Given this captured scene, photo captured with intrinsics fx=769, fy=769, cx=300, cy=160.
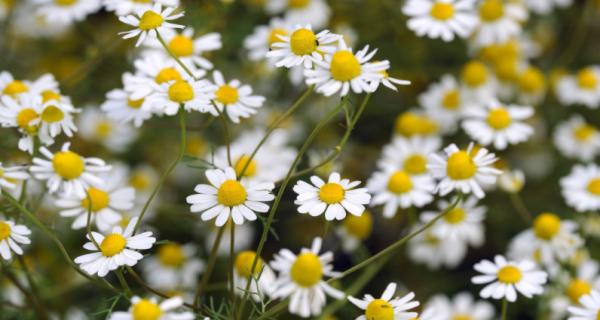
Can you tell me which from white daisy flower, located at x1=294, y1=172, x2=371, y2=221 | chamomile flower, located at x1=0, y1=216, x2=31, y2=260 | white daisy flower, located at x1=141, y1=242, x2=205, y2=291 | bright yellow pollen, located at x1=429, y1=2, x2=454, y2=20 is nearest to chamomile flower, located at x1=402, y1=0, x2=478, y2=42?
bright yellow pollen, located at x1=429, y1=2, x2=454, y2=20

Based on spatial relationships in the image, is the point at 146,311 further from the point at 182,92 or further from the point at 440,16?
the point at 440,16

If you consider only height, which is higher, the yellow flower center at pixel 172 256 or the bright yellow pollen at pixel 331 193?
the yellow flower center at pixel 172 256

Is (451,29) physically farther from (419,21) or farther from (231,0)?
(231,0)

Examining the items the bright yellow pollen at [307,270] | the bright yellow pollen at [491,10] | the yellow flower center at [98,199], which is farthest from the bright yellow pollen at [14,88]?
the bright yellow pollen at [491,10]

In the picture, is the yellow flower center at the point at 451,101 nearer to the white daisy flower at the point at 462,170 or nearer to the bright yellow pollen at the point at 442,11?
the bright yellow pollen at the point at 442,11

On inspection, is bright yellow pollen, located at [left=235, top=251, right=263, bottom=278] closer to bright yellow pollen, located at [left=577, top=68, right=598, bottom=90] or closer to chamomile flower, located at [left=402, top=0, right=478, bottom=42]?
chamomile flower, located at [left=402, top=0, right=478, bottom=42]

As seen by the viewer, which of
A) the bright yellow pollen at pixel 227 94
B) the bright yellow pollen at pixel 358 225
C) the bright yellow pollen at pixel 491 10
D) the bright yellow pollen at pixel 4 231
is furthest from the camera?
the bright yellow pollen at pixel 491 10

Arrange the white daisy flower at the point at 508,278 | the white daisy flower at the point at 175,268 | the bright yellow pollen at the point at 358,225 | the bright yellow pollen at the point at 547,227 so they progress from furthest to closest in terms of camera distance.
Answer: the white daisy flower at the point at 175,268 < the bright yellow pollen at the point at 358,225 < the bright yellow pollen at the point at 547,227 < the white daisy flower at the point at 508,278
